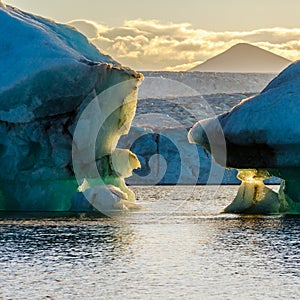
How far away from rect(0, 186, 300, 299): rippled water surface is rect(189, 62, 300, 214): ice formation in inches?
47.3

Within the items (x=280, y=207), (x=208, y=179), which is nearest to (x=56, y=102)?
(x=280, y=207)

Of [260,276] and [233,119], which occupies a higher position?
[233,119]

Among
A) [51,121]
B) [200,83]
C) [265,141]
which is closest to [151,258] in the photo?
[265,141]

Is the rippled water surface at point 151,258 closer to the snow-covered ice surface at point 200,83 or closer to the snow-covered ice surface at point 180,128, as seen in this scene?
the snow-covered ice surface at point 180,128

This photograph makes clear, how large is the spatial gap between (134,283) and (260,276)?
6.40 feet

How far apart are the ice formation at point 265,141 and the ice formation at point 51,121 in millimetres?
3124

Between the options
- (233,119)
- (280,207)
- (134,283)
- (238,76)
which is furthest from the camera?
(238,76)

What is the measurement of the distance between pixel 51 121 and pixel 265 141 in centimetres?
635

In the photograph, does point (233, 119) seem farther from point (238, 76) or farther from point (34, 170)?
point (238, 76)

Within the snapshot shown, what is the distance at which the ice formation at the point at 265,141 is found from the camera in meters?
22.5

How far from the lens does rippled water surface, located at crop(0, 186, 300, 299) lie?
12750 mm

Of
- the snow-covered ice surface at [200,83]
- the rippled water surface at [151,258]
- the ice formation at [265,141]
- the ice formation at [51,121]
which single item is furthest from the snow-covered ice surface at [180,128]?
the rippled water surface at [151,258]

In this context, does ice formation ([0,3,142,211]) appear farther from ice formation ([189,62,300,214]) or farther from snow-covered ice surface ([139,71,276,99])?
snow-covered ice surface ([139,71,276,99])

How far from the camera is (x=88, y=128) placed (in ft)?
84.0
